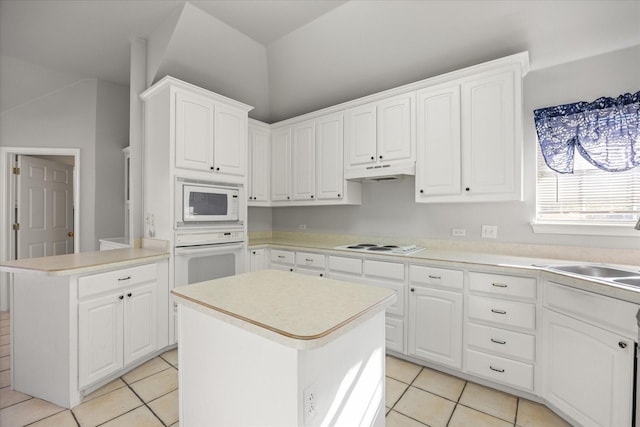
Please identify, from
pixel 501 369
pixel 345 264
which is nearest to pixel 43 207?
pixel 345 264

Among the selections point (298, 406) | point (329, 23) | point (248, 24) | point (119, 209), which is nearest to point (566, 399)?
point (298, 406)

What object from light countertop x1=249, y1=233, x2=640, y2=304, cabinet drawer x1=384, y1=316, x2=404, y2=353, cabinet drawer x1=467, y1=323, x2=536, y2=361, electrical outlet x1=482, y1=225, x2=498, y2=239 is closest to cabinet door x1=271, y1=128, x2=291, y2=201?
light countertop x1=249, y1=233, x2=640, y2=304

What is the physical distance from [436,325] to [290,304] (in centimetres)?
167

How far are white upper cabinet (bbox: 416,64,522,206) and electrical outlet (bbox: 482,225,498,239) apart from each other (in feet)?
1.35

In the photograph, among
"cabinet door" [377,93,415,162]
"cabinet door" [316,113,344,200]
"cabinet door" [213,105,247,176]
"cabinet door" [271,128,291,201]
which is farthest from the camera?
"cabinet door" [271,128,291,201]

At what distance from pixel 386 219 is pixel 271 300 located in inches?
90.1

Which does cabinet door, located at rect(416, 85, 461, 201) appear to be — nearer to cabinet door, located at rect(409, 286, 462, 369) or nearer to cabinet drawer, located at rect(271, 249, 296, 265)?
cabinet door, located at rect(409, 286, 462, 369)

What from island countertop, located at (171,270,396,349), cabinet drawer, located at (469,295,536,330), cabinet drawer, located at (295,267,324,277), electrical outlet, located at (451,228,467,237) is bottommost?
cabinet drawer, located at (469,295,536,330)

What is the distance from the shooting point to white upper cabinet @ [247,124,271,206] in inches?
146

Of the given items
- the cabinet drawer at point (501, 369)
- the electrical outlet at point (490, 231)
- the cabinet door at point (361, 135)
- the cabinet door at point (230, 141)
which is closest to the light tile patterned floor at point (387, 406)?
the cabinet drawer at point (501, 369)

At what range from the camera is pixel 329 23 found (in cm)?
281

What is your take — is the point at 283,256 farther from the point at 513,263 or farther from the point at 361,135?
the point at 513,263

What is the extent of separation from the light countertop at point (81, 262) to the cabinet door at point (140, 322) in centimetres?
24

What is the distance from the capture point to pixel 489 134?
7.84 ft
